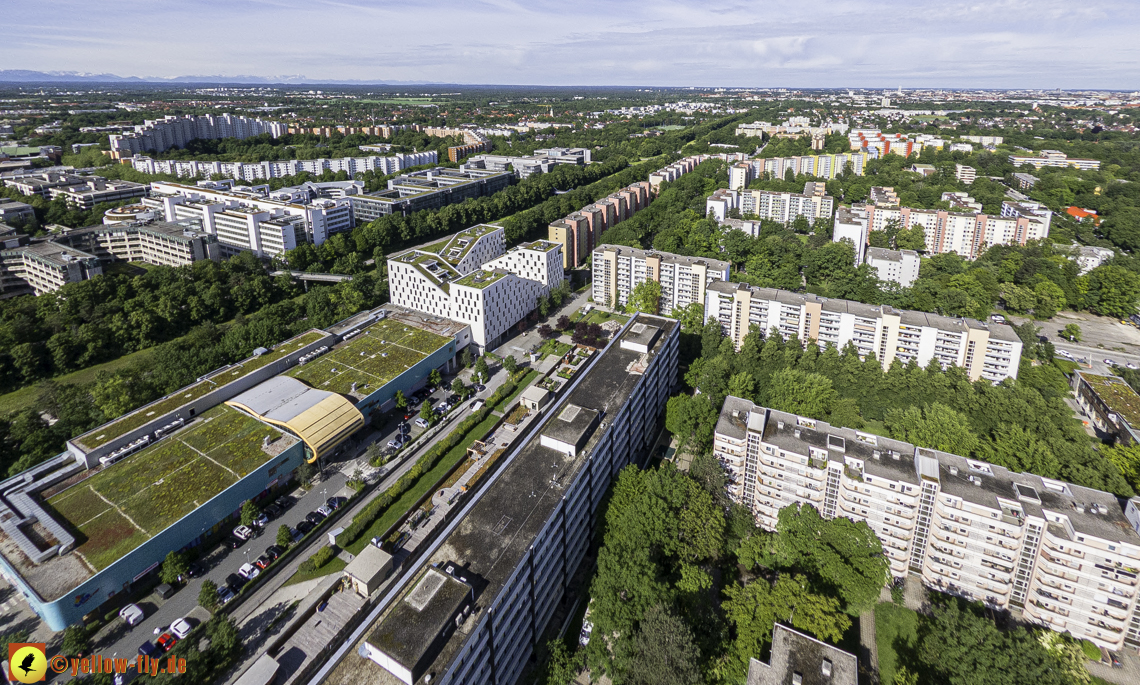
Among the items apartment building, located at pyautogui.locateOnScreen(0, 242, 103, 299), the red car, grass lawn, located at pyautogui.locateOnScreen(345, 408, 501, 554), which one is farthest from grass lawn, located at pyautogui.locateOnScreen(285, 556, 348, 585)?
apartment building, located at pyautogui.locateOnScreen(0, 242, 103, 299)

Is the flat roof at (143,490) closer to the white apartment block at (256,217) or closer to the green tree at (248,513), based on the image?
the green tree at (248,513)

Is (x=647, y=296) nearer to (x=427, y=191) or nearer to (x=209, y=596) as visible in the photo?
(x=209, y=596)

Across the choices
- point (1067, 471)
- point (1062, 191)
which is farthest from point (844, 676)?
point (1062, 191)

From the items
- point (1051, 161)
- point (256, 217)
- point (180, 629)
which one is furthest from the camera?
point (1051, 161)

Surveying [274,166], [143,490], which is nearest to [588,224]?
[143,490]

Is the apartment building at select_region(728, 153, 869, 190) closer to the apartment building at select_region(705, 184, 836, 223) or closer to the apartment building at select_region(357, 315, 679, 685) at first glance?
the apartment building at select_region(705, 184, 836, 223)
